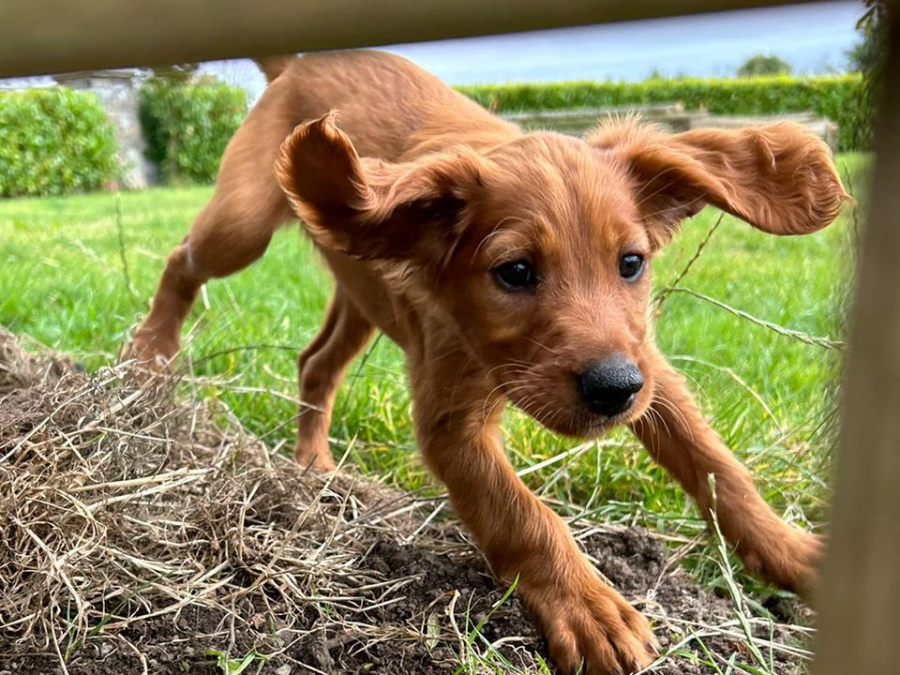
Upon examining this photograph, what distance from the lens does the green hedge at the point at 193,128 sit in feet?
42.2

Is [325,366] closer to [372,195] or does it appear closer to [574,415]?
[372,195]

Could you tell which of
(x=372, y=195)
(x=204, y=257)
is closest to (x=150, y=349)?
(x=204, y=257)

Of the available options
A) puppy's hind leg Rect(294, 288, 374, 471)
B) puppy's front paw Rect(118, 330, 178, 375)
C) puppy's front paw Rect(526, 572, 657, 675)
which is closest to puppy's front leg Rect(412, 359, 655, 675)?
puppy's front paw Rect(526, 572, 657, 675)

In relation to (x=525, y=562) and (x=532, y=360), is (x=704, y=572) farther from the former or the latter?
(x=532, y=360)

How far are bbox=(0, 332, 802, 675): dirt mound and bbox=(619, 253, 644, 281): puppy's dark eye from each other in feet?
2.62

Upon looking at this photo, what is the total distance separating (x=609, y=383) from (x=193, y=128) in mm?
12766

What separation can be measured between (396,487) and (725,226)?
16.4 feet

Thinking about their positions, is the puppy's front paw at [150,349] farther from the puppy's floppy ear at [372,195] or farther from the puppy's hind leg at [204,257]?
the puppy's floppy ear at [372,195]

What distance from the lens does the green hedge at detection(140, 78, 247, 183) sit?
506 inches

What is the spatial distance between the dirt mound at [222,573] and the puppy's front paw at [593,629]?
0.06 m

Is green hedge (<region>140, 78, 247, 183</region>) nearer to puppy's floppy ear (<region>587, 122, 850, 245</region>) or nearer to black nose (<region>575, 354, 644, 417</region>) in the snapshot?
puppy's floppy ear (<region>587, 122, 850, 245</region>)

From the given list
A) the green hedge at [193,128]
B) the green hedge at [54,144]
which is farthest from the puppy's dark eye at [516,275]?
the green hedge at [193,128]

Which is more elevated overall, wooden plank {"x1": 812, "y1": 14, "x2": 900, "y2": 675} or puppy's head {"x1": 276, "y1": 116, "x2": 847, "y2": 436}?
wooden plank {"x1": 812, "y1": 14, "x2": 900, "y2": 675}

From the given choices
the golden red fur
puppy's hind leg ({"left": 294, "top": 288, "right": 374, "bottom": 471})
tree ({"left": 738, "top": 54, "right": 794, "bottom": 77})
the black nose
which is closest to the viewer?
the black nose
